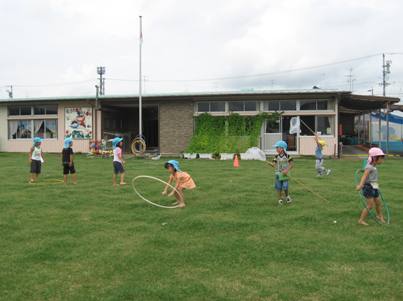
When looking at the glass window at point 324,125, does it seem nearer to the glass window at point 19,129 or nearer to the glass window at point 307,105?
the glass window at point 307,105

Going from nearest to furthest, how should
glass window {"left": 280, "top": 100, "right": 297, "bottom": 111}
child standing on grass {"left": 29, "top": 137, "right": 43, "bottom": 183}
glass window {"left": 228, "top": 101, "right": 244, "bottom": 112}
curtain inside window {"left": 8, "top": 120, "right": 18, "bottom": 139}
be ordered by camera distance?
child standing on grass {"left": 29, "top": 137, "right": 43, "bottom": 183}, glass window {"left": 280, "top": 100, "right": 297, "bottom": 111}, glass window {"left": 228, "top": 101, "right": 244, "bottom": 112}, curtain inside window {"left": 8, "top": 120, "right": 18, "bottom": 139}

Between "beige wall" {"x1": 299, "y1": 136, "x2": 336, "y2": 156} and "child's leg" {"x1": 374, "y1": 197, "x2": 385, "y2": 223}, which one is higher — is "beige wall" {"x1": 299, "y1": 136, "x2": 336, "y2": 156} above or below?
above

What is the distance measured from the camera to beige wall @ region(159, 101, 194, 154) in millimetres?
28956

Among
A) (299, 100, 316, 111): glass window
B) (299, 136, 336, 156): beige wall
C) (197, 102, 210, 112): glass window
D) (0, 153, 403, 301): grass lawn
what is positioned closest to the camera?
(0, 153, 403, 301): grass lawn

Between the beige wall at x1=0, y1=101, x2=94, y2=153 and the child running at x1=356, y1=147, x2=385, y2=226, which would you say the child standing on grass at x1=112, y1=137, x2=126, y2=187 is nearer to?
the child running at x1=356, y1=147, x2=385, y2=226

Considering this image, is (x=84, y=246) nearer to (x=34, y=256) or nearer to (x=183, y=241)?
(x=34, y=256)

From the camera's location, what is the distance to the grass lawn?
501 centimetres

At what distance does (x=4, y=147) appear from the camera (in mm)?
32594

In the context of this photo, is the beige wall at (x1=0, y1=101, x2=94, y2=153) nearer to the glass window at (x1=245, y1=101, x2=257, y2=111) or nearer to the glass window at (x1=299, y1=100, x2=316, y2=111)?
the glass window at (x1=245, y1=101, x2=257, y2=111)

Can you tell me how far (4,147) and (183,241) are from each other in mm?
29312

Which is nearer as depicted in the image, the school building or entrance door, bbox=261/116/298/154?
the school building

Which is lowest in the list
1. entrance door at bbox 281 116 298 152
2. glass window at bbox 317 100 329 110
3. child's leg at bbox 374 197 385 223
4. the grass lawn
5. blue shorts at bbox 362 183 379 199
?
the grass lawn

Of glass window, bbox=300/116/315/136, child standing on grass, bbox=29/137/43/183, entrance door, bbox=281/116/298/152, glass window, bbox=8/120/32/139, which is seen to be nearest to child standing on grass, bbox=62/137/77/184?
child standing on grass, bbox=29/137/43/183

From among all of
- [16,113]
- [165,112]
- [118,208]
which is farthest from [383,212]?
[16,113]
